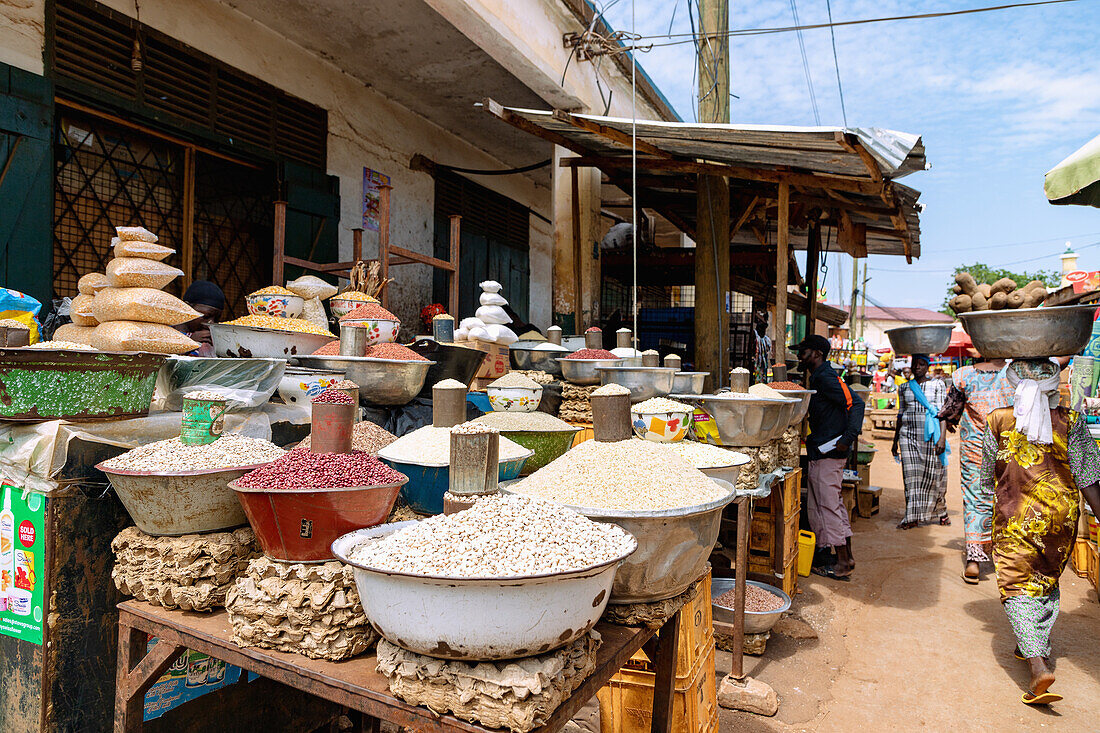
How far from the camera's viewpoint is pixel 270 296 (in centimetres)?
322

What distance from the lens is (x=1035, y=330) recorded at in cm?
299

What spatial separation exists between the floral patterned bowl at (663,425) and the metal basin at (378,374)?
3.16 ft

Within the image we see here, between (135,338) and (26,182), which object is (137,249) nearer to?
(135,338)

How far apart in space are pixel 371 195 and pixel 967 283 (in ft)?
15.8

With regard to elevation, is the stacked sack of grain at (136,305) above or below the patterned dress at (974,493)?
above

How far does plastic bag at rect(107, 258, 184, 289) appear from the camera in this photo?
212cm

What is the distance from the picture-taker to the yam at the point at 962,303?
10.5ft

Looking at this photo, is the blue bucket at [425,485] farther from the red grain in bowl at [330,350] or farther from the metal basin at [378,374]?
the red grain in bowl at [330,350]

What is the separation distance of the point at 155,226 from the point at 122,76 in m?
0.97

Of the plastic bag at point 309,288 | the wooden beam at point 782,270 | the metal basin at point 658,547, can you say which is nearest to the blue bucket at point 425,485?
the metal basin at point 658,547

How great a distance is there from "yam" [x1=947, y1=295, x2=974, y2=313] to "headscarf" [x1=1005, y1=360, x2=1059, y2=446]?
1.14 ft

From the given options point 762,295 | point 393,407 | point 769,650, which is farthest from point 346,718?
point 762,295

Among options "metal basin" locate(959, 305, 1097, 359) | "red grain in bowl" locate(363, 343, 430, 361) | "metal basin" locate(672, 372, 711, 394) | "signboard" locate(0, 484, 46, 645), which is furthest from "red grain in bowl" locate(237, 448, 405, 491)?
"metal basin" locate(959, 305, 1097, 359)

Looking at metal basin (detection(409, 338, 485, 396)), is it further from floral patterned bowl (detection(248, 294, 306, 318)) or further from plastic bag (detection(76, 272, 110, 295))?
plastic bag (detection(76, 272, 110, 295))
